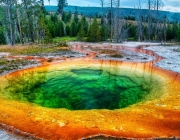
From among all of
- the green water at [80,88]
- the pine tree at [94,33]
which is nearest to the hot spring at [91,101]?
the green water at [80,88]

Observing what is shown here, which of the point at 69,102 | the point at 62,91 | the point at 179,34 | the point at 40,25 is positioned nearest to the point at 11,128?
the point at 69,102

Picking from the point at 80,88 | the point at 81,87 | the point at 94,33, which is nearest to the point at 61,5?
the point at 94,33

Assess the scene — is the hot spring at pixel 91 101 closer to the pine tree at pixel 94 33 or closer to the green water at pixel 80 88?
the green water at pixel 80 88

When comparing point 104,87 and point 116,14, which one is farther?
point 116,14

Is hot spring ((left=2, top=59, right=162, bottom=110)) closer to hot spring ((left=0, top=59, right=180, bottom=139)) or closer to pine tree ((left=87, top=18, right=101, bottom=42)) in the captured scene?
hot spring ((left=0, top=59, right=180, bottom=139))

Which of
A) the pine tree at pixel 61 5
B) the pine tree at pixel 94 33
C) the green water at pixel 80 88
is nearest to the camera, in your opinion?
the green water at pixel 80 88

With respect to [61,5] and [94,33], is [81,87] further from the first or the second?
[61,5]

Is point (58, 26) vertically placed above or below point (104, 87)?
above

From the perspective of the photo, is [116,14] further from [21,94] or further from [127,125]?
[127,125]
